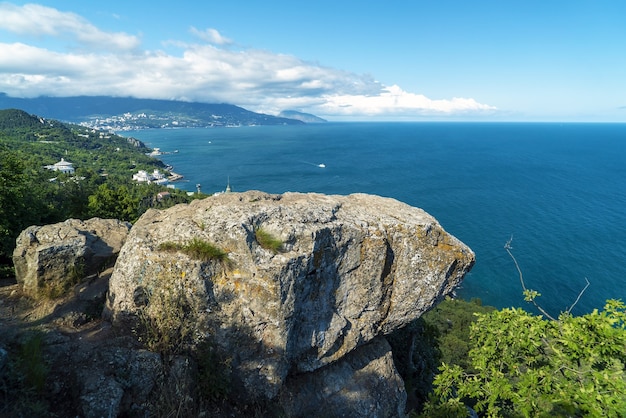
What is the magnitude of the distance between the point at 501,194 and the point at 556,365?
97229 mm

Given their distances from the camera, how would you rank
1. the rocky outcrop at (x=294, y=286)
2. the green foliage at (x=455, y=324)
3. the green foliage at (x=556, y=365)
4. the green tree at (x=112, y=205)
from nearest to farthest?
the green foliage at (x=556, y=365)
the rocky outcrop at (x=294, y=286)
the green tree at (x=112, y=205)
the green foliage at (x=455, y=324)

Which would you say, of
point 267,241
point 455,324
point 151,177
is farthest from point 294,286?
point 151,177

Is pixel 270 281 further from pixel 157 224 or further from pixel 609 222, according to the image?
pixel 609 222

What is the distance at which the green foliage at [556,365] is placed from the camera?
21.2 feet

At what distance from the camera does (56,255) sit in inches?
394

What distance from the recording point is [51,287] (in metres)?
9.77

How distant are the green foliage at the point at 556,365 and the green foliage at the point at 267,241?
547 cm

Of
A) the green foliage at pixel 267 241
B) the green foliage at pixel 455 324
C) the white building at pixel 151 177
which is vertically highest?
the green foliage at pixel 267 241

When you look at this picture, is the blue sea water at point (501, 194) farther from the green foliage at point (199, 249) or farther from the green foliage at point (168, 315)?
the green foliage at point (168, 315)

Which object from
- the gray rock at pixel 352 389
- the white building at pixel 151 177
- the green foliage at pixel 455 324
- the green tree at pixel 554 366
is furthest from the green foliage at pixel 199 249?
the white building at pixel 151 177

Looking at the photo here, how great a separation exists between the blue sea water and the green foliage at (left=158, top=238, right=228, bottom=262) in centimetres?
4892

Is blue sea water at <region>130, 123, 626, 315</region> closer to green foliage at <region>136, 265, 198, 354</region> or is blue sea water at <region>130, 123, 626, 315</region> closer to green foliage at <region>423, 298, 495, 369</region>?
green foliage at <region>423, 298, 495, 369</region>

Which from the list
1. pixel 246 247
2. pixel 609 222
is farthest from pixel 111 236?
pixel 609 222

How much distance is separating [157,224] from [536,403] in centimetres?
1053
